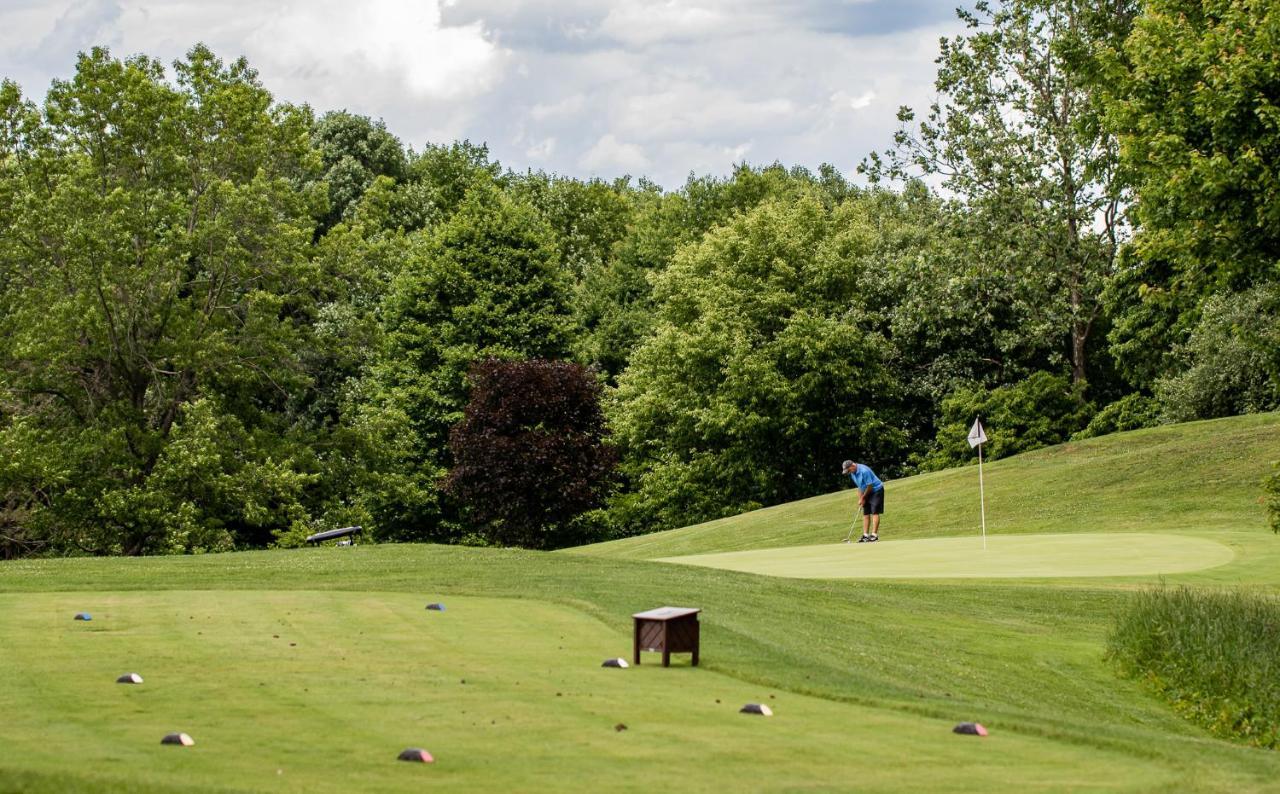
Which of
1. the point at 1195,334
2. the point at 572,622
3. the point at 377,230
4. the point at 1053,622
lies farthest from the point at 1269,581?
the point at 377,230

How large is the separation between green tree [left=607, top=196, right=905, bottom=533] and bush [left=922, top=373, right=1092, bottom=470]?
4936mm

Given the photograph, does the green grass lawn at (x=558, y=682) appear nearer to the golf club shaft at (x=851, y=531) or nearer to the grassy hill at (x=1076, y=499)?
the golf club shaft at (x=851, y=531)

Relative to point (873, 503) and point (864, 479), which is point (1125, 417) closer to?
point (864, 479)

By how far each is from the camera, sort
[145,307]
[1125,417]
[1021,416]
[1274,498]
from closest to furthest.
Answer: [1274,498], [145,307], [1125,417], [1021,416]

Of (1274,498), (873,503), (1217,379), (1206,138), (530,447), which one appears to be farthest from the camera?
(1217,379)

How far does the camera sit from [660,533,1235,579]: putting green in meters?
22.2

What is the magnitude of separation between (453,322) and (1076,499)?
1113 inches

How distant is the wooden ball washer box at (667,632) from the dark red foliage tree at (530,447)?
104 feet

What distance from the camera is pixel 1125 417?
47.8 metres

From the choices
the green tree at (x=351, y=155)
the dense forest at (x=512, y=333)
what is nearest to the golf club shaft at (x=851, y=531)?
the dense forest at (x=512, y=333)

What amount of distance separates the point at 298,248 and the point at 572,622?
33.6 metres

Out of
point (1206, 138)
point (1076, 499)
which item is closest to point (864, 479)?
point (1076, 499)

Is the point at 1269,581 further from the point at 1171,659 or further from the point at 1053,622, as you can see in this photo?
the point at 1171,659

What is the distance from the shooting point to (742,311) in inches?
2301
